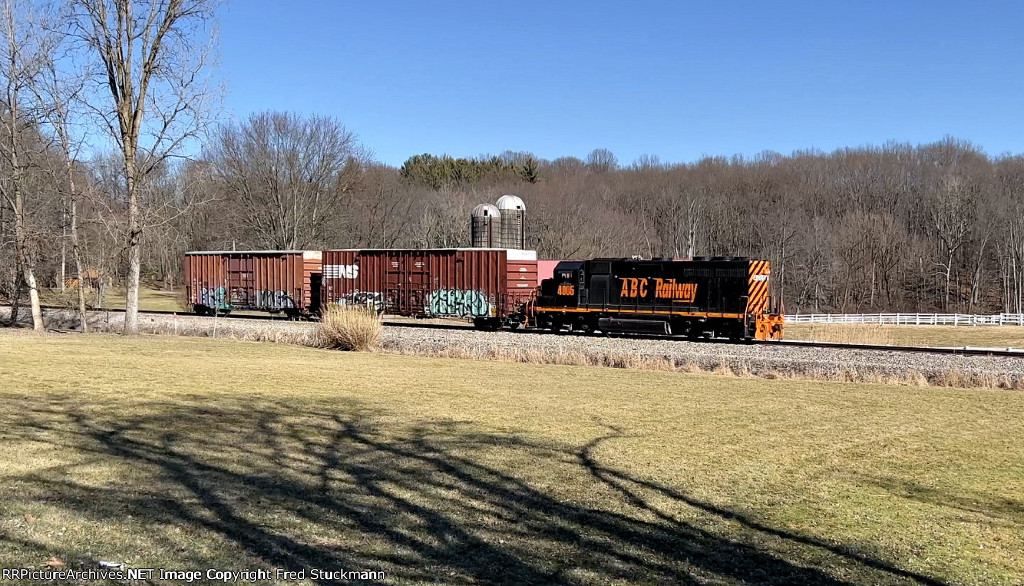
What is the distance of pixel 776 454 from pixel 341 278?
104 ft

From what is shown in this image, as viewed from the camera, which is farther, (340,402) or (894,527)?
(340,402)

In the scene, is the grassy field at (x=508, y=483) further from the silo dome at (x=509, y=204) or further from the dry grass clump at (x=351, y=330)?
the silo dome at (x=509, y=204)

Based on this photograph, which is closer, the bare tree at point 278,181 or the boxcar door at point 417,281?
the boxcar door at point 417,281

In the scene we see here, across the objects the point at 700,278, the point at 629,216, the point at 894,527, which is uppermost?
the point at 629,216

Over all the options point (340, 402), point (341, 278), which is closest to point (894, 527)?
point (340, 402)

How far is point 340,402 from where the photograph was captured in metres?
12.7

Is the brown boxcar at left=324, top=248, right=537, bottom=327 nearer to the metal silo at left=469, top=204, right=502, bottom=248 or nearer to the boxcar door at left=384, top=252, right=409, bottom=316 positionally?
the boxcar door at left=384, top=252, right=409, bottom=316

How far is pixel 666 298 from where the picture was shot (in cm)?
2947

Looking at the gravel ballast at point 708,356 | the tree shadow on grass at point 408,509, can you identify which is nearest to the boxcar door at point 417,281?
the gravel ballast at point 708,356

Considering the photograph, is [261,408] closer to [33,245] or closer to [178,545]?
[178,545]

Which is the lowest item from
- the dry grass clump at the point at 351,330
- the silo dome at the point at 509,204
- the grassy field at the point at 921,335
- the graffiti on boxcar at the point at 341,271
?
the grassy field at the point at 921,335

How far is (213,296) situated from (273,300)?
4837mm

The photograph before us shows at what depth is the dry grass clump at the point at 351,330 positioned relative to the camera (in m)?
23.8

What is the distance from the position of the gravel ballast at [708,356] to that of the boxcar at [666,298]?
171 centimetres
